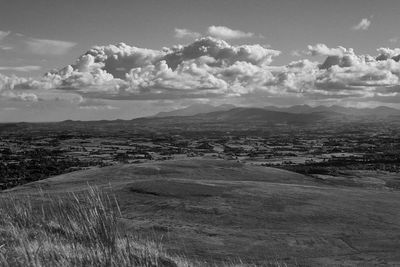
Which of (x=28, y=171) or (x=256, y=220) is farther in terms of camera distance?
(x=28, y=171)

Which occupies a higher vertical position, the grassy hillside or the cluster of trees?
the grassy hillside

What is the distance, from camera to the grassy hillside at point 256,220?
608 inches

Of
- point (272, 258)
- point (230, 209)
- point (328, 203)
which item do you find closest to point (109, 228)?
point (272, 258)

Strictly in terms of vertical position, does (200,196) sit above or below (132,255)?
below

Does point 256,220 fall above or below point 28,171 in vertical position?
above

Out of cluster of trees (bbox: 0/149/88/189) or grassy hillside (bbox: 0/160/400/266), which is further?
cluster of trees (bbox: 0/149/88/189)

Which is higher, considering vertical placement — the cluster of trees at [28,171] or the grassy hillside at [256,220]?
the grassy hillside at [256,220]

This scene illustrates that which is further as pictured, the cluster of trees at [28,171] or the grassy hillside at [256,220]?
the cluster of trees at [28,171]

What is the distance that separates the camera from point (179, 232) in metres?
17.5

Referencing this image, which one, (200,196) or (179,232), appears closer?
(179,232)

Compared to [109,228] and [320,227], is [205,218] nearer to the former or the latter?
[320,227]

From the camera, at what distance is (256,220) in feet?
64.6

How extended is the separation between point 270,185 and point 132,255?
A: 807 inches

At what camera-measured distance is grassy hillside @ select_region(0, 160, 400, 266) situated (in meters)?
15.5
